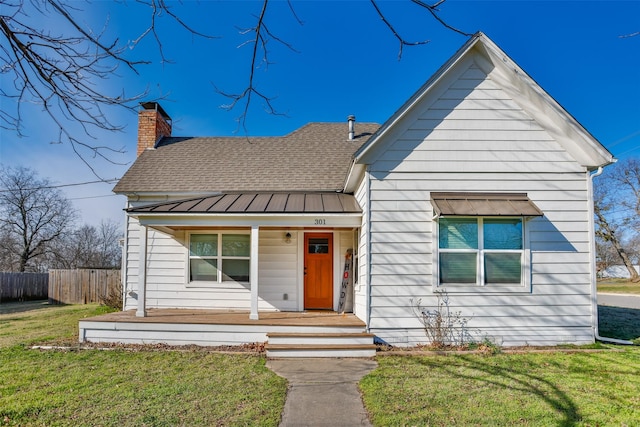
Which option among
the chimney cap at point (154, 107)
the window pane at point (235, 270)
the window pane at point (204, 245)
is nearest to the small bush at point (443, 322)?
the window pane at point (235, 270)

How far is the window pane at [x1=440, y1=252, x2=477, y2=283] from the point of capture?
7.44 meters

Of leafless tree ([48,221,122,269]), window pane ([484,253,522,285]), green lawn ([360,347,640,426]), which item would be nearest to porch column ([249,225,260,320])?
green lawn ([360,347,640,426])

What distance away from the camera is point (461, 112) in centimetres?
773

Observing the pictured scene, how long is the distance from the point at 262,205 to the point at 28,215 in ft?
88.5

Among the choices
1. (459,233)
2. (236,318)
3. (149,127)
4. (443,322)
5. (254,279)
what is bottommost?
(236,318)

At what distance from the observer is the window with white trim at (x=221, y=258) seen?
9.97 m

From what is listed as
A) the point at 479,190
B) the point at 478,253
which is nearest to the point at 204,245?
the point at 478,253

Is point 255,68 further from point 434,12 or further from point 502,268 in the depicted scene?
point 502,268

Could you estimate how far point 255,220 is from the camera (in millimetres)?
8078

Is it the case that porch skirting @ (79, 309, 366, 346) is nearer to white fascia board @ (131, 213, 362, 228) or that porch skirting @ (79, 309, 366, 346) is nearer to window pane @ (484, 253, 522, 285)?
white fascia board @ (131, 213, 362, 228)

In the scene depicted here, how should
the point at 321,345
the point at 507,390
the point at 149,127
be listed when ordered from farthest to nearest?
the point at 149,127 < the point at 321,345 < the point at 507,390

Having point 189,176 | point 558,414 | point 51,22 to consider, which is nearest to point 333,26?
point 51,22

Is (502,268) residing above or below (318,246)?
below

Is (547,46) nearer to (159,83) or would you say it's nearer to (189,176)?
(159,83)
